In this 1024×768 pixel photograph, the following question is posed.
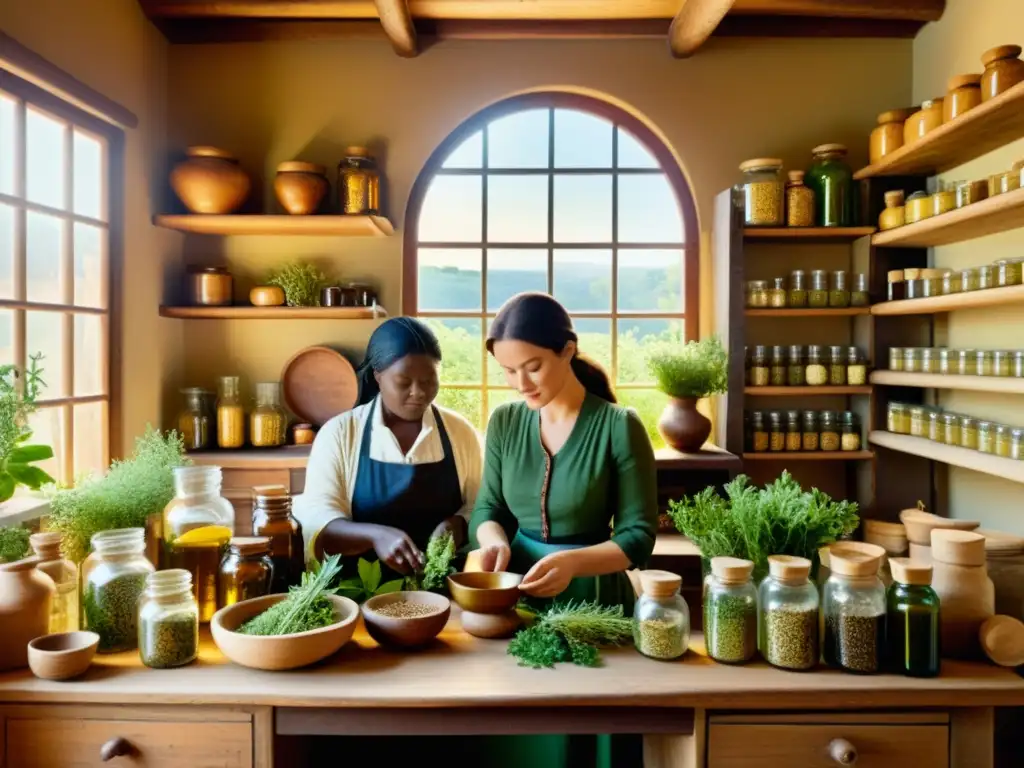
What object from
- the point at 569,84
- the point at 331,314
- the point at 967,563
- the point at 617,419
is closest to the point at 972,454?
the point at 967,563

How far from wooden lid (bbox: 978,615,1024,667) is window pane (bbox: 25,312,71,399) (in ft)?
9.27

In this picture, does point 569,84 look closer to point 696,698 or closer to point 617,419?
point 617,419

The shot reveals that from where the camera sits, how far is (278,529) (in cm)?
156

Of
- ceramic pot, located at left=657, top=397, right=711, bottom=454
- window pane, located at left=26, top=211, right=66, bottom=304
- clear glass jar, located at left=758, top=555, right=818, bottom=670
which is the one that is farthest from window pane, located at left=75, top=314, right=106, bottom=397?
clear glass jar, located at left=758, top=555, right=818, bottom=670

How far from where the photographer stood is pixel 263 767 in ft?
4.06

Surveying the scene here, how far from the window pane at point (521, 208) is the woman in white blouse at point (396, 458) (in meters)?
1.88

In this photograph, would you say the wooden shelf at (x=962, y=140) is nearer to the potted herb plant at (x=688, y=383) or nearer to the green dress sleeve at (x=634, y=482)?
the potted herb plant at (x=688, y=383)

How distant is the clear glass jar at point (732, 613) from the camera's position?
50.4 inches

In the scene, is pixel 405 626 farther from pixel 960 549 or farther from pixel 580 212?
pixel 580 212

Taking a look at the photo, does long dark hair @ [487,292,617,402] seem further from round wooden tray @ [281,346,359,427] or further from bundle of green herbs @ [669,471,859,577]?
round wooden tray @ [281,346,359,427]

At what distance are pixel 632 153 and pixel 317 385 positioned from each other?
6.50 feet

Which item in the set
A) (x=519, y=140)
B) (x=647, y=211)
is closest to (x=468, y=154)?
(x=519, y=140)

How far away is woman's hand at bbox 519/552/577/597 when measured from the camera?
1.41 meters

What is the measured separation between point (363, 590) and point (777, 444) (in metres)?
2.40
